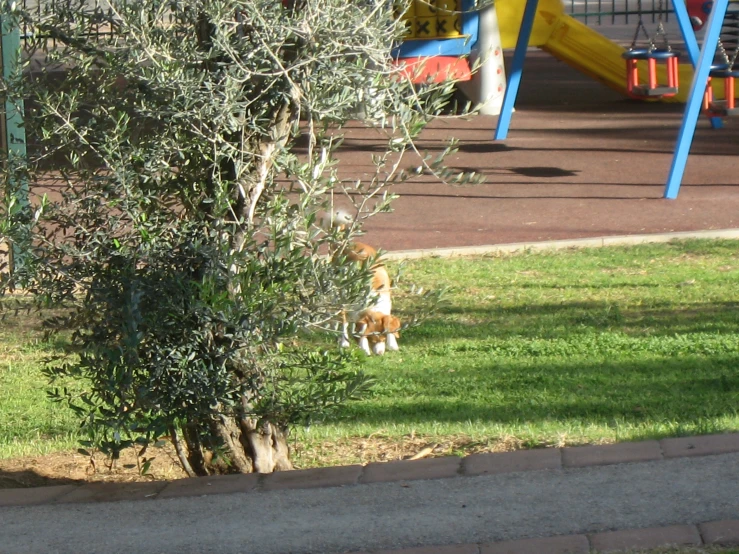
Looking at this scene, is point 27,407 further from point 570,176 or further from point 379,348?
point 570,176

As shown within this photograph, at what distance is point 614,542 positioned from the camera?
377 cm

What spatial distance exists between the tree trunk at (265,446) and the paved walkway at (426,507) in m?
0.24

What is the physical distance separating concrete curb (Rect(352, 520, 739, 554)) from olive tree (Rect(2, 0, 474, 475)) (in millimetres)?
1041

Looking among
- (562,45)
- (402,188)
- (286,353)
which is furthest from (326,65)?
(562,45)

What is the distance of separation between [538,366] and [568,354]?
33 centimetres

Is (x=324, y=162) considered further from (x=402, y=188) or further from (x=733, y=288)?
(x=402, y=188)

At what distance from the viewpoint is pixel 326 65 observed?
4.32 metres

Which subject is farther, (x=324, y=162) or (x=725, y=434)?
(x=725, y=434)

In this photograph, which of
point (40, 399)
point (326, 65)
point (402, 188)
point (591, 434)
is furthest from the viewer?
point (402, 188)

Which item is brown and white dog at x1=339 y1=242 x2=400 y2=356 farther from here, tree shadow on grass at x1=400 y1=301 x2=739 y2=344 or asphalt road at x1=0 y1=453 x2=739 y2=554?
asphalt road at x1=0 y1=453 x2=739 y2=554

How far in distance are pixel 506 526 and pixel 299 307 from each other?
1.22m

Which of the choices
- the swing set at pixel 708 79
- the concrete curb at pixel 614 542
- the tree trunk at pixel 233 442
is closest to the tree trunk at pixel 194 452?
the tree trunk at pixel 233 442

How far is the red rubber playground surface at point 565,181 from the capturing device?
37.5 feet

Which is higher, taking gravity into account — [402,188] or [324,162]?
[324,162]
